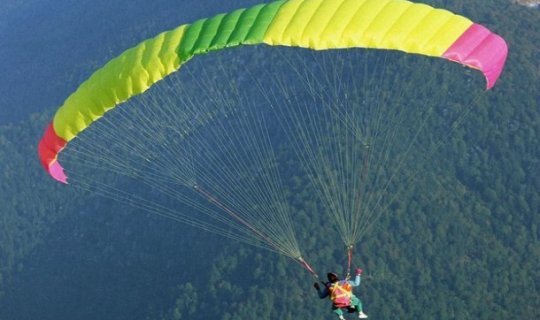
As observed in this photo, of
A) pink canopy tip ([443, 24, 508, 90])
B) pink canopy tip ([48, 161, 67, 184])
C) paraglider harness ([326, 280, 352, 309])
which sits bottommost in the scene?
paraglider harness ([326, 280, 352, 309])

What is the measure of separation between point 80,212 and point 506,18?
86.9 metres

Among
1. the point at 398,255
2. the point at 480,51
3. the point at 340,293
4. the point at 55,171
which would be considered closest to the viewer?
the point at 480,51

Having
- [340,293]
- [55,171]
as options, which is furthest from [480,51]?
[55,171]

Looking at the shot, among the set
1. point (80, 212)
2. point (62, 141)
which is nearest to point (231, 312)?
point (80, 212)

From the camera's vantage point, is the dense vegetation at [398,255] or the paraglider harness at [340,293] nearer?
the paraglider harness at [340,293]

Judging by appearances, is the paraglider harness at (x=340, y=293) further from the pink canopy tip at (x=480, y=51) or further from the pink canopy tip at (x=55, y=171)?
the pink canopy tip at (x=55, y=171)

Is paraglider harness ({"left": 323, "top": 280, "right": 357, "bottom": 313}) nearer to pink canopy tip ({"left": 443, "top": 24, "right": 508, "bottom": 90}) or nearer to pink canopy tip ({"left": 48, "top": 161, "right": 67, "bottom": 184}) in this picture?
Result: pink canopy tip ({"left": 443, "top": 24, "right": 508, "bottom": 90})

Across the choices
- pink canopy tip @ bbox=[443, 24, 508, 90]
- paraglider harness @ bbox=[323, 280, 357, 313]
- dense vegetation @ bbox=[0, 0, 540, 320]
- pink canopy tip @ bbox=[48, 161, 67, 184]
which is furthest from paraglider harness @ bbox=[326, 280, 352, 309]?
dense vegetation @ bbox=[0, 0, 540, 320]

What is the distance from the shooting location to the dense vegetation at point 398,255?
12775 cm

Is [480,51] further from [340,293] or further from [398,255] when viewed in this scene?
[398,255]

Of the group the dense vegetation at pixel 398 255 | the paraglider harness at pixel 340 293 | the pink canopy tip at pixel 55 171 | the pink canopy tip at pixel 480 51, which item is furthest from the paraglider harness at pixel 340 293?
the dense vegetation at pixel 398 255

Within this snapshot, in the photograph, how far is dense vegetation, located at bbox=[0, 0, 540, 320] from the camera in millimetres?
127750

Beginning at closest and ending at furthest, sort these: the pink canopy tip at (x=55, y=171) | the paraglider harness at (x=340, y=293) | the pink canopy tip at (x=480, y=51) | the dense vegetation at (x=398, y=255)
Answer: the pink canopy tip at (x=480, y=51) < the paraglider harness at (x=340, y=293) < the pink canopy tip at (x=55, y=171) < the dense vegetation at (x=398, y=255)

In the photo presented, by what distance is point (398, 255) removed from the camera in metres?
132
